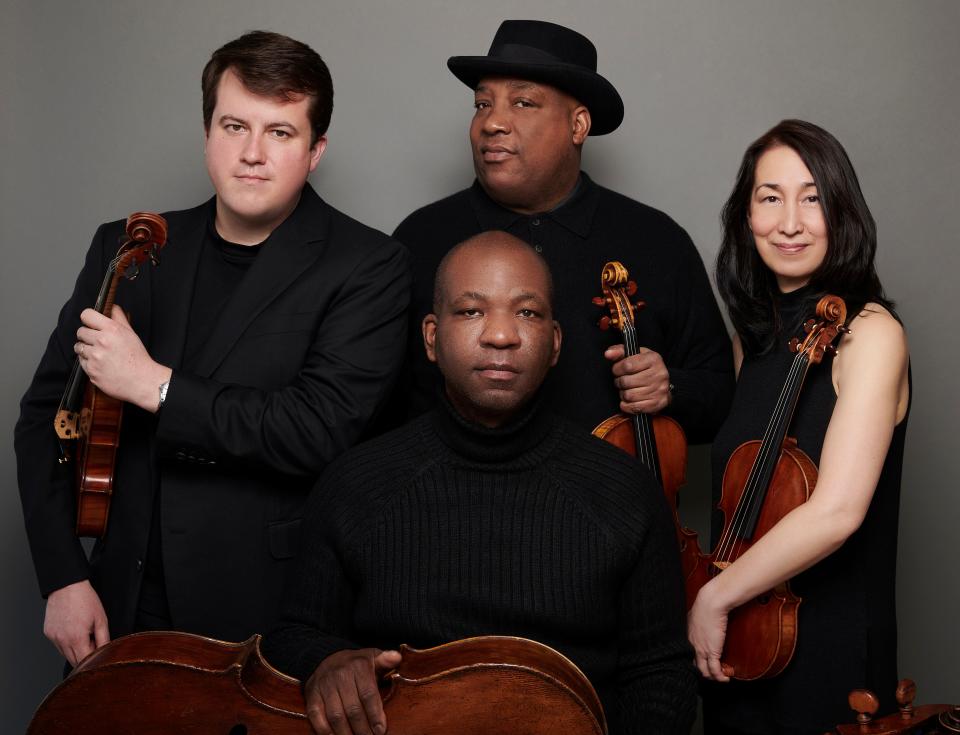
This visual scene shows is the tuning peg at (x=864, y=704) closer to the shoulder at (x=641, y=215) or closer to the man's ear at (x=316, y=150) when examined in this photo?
the shoulder at (x=641, y=215)

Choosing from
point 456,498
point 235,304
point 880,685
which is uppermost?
point 235,304

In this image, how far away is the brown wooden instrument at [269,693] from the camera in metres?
1.68

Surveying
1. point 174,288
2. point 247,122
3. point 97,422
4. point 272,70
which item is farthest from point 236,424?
point 272,70

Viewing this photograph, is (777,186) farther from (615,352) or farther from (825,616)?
(825,616)

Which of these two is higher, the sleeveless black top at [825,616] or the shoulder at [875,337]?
the shoulder at [875,337]

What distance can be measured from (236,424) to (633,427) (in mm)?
910

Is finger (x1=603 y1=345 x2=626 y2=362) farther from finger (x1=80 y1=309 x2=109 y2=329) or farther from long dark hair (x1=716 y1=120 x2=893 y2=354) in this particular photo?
finger (x1=80 y1=309 x2=109 y2=329)

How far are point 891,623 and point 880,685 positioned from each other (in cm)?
14

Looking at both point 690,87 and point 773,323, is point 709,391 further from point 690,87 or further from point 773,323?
point 690,87

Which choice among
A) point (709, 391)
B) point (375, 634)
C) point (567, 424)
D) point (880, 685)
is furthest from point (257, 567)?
point (880, 685)

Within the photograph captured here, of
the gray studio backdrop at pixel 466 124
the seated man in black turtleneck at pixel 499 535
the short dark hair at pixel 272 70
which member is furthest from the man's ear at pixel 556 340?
the gray studio backdrop at pixel 466 124

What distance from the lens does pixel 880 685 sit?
242cm

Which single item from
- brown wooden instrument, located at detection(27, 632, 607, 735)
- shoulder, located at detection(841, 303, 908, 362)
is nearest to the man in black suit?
brown wooden instrument, located at detection(27, 632, 607, 735)

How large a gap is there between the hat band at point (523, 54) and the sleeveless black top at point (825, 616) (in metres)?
0.89
